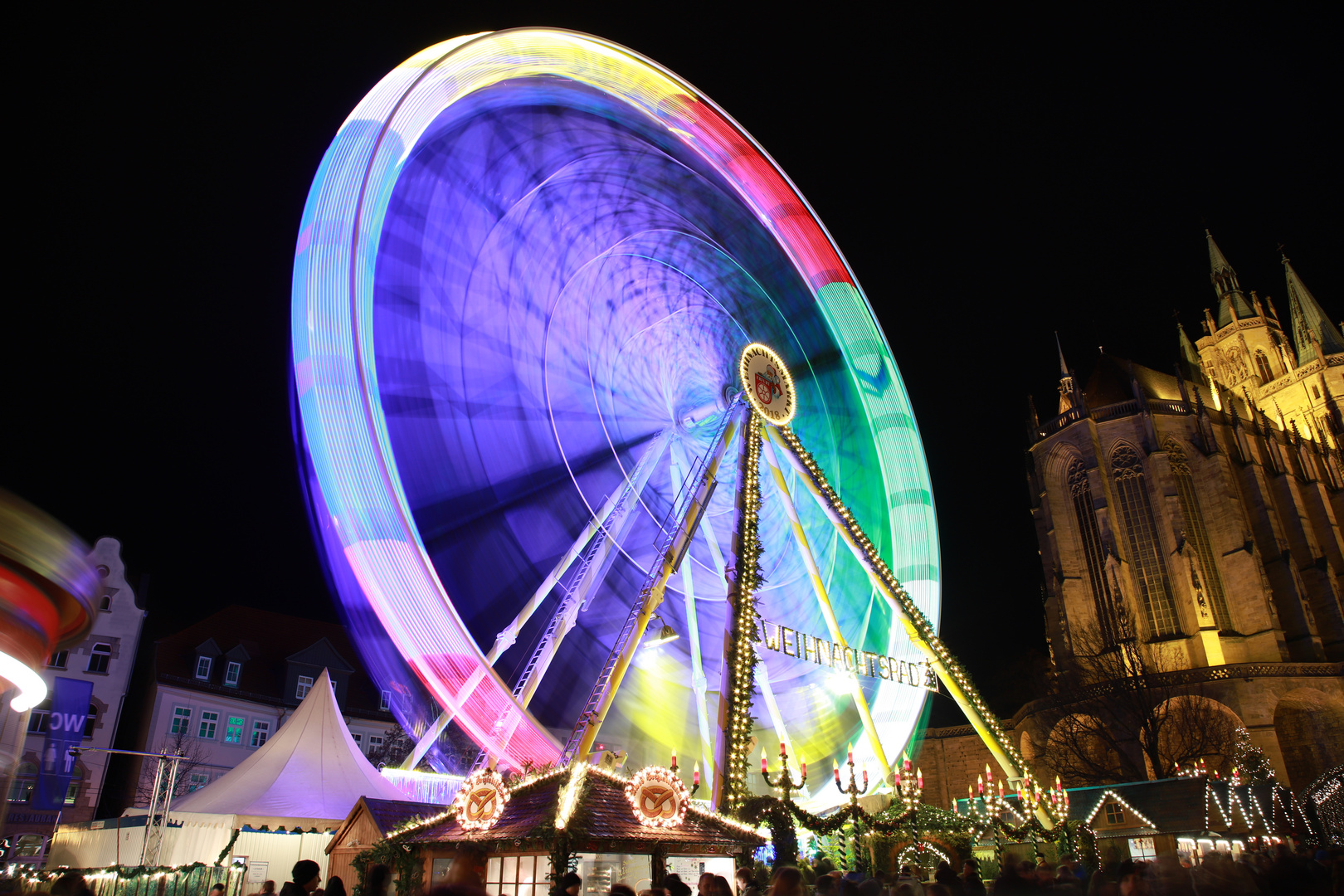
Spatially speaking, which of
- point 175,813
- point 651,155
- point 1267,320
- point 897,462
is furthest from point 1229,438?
point 175,813

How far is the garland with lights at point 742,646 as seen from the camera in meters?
9.78

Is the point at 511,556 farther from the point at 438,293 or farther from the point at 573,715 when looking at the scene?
the point at 573,715

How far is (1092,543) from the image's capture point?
4212 cm

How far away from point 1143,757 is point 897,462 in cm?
2106

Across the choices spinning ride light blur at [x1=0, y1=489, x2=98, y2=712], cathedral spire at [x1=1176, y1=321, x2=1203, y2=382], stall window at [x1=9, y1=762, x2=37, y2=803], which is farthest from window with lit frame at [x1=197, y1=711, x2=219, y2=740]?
cathedral spire at [x1=1176, y1=321, x2=1203, y2=382]

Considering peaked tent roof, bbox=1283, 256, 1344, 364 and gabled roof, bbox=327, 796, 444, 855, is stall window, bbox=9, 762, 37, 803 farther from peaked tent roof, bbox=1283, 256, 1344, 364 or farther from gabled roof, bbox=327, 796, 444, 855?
peaked tent roof, bbox=1283, 256, 1344, 364

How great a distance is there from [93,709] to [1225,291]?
79326mm

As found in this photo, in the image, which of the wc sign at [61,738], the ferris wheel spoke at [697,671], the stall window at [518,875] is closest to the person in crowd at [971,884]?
the stall window at [518,875]

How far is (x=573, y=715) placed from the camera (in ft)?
52.2

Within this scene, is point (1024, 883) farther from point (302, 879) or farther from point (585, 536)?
point (585, 536)

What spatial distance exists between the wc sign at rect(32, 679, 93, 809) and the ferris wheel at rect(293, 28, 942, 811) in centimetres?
1508

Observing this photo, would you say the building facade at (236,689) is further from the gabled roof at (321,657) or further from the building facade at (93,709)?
the building facade at (93,709)

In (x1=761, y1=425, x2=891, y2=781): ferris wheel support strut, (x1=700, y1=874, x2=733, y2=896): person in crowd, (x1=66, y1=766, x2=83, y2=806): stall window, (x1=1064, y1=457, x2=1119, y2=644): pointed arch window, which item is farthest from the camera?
(x1=1064, y1=457, x2=1119, y2=644): pointed arch window

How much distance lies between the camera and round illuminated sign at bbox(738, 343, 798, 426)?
13672mm
